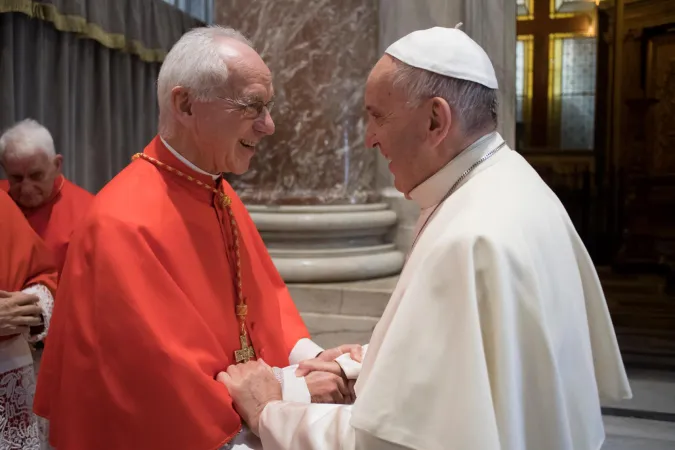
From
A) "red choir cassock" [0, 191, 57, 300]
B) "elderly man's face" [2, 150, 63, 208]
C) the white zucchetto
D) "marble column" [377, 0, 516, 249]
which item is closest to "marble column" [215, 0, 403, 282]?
"marble column" [377, 0, 516, 249]

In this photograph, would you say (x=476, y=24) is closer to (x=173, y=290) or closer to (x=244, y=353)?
(x=244, y=353)

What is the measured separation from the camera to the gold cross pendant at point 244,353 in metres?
2.20

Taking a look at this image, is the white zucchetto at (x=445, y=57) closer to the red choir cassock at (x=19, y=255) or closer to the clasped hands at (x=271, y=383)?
the clasped hands at (x=271, y=383)

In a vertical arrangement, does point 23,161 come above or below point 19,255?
above

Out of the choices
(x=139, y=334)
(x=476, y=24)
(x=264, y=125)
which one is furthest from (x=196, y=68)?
(x=476, y=24)

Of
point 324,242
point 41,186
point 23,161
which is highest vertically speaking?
point 23,161

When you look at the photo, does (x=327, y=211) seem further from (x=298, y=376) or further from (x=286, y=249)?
(x=298, y=376)

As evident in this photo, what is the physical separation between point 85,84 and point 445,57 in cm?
353

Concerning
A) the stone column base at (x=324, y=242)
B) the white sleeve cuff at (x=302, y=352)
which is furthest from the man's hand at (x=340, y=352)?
the stone column base at (x=324, y=242)

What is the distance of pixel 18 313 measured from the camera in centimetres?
287

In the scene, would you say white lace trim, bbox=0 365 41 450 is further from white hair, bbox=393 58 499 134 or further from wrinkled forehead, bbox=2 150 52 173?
white hair, bbox=393 58 499 134

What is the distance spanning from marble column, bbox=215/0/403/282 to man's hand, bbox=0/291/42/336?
1498 millimetres

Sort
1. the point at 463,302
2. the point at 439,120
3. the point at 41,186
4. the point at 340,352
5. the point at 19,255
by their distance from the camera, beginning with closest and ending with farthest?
the point at 463,302 < the point at 439,120 < the point at 340,352 < the point at 19,255 < the point at 41,186

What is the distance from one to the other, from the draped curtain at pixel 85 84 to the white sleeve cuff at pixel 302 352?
94.6 inches
